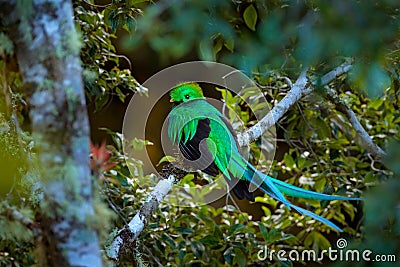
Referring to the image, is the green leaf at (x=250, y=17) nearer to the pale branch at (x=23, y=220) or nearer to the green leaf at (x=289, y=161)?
the green leaf at (x=289, y=161)

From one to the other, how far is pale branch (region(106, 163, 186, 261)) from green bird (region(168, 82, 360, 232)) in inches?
5.1

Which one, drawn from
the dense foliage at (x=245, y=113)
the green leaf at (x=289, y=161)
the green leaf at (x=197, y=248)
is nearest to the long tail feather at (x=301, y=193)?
the dense foliage at (x=245, y=113)

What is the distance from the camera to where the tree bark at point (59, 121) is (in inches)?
25.9

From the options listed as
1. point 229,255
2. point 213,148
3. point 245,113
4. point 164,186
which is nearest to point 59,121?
point 164,186

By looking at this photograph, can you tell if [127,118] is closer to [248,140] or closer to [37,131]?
[248,140]

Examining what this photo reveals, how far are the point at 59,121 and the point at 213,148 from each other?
0.96 metres

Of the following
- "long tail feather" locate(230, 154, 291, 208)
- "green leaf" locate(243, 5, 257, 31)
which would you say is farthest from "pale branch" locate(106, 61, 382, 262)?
"green leaf" locate(243, 5, 257, 31)

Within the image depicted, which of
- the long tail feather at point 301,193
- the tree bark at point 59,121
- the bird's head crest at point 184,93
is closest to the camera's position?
the tree bark at point 59,121

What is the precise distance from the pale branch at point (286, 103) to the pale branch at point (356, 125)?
7 centimetres

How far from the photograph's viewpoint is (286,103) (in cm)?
162

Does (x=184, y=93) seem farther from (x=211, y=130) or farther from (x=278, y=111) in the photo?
(x=278, y=111)

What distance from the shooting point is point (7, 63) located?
0.75 meters

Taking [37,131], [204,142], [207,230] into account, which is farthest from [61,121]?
[207,230]

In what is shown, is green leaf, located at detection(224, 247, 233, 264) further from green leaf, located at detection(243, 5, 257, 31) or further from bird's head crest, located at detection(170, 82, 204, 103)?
green leaf, located at detection(243, 5, 257, 31)
